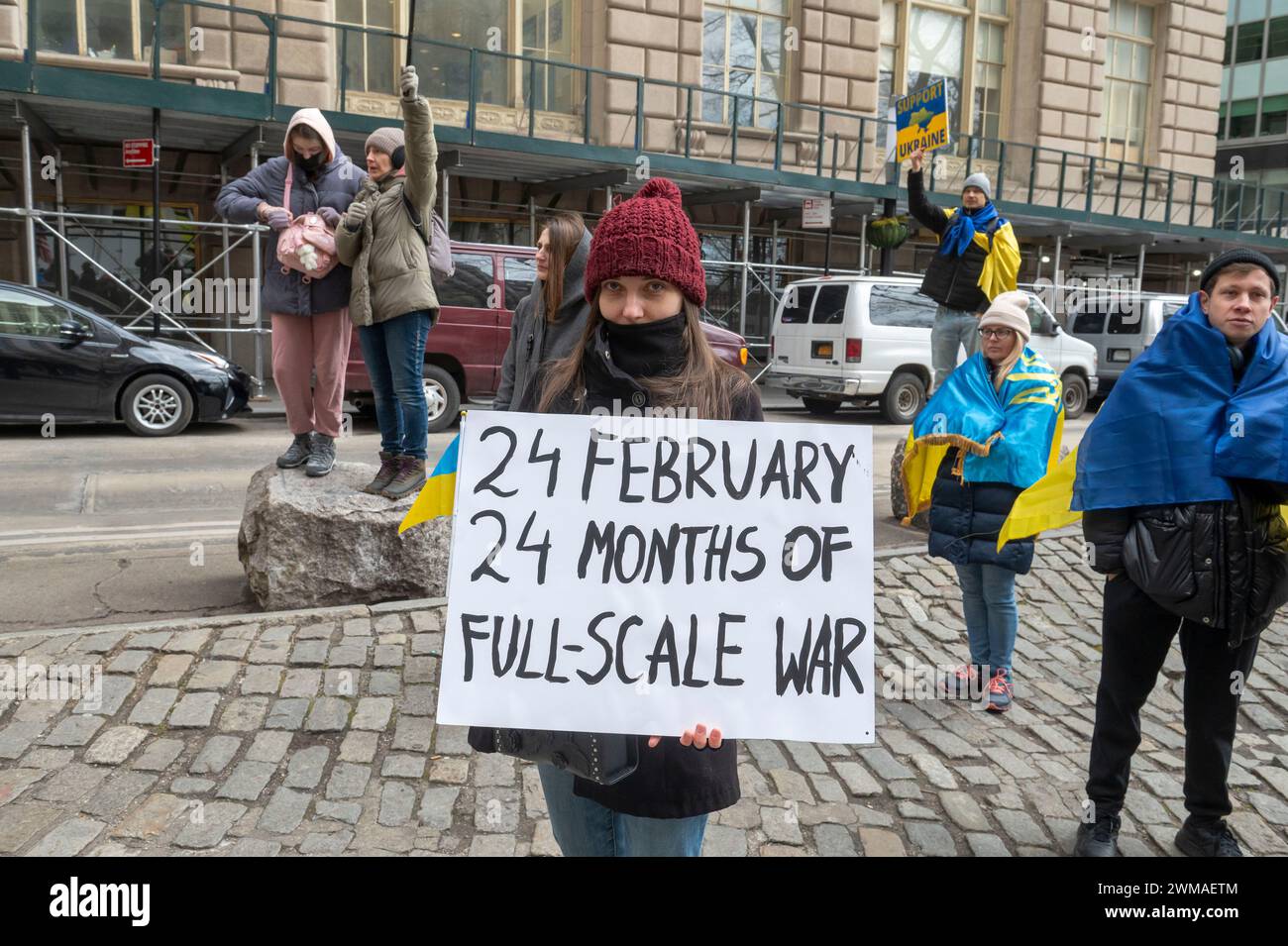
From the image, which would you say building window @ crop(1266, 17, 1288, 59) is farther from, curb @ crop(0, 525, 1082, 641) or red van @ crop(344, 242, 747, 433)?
curb @ crop(0, 525, 1082, 641)

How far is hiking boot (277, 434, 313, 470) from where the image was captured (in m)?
5.58

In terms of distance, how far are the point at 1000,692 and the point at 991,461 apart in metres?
1.00

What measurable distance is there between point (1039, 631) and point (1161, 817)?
195 cm

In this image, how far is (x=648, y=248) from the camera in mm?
2152

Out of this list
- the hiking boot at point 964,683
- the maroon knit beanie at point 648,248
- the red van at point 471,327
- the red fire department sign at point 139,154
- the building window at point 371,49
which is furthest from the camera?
the building window at point 371,49

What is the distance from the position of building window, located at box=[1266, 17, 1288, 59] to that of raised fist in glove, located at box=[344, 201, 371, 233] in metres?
43.4

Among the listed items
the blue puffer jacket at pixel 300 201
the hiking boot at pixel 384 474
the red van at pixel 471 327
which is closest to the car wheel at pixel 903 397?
the red van at pixel 471 327

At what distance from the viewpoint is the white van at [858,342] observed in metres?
14.1

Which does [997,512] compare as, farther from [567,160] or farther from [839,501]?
[567,160]

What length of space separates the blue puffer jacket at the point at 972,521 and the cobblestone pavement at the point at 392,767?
2.20 feet

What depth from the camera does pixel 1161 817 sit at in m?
3.73

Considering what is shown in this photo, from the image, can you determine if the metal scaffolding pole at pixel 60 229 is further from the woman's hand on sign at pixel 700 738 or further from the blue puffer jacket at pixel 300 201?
the woman's hand on sign at pixel 700 738

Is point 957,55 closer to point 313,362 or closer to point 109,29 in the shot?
point 109,29
